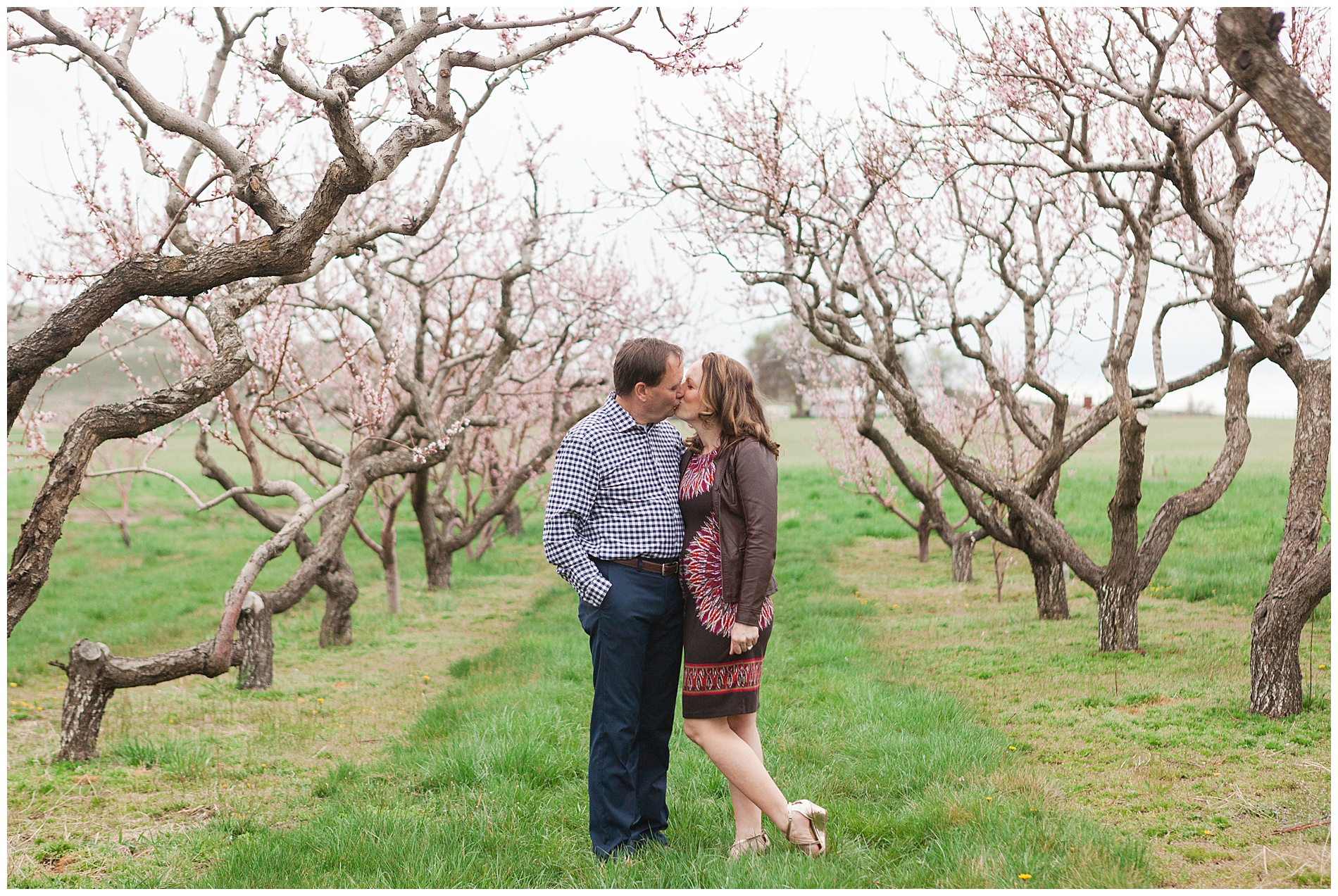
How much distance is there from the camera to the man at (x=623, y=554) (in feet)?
11.6

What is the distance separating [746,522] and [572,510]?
2.05 feet

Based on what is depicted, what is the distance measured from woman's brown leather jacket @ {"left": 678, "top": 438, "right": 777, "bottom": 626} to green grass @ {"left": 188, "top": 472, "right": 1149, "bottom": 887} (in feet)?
2.96

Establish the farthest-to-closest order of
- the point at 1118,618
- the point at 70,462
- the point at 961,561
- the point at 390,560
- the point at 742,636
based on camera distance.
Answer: the point at 961,561 < the point at 390,560 < the point at 1118,618 < the point at 70,462 < the point at 742,636

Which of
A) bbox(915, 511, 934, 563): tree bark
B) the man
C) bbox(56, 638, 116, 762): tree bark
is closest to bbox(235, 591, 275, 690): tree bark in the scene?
bbox(56, 638, 116, 762): tree bark

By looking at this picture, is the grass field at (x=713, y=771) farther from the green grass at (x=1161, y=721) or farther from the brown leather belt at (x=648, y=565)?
the brown leather belt at (x=648, y=565)

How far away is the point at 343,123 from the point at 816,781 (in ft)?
11.2

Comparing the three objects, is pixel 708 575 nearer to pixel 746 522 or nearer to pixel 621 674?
pixel 746 522

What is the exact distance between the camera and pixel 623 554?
3.53m

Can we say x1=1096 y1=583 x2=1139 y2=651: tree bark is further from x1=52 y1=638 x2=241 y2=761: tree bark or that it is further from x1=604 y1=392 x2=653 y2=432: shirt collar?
x1=52 y1=638 x2=241 y2=761: tree bark

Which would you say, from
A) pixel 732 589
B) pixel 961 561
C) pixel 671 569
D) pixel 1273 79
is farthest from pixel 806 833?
pixel 961 561

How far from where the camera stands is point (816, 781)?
4.44 meters

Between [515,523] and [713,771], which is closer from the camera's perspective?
[713,771]

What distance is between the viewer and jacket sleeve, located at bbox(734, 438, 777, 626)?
3.40 meters

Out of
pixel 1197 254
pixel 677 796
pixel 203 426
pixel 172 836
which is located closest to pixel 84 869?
pixel 172 836
